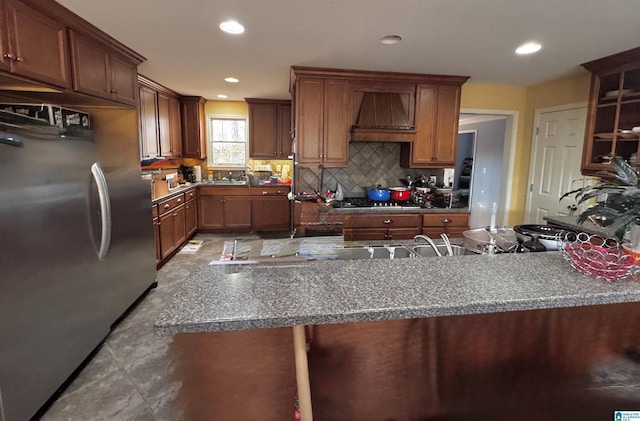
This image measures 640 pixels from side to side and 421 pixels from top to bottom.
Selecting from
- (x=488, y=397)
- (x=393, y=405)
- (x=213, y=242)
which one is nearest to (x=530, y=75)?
(x=488, y=397)

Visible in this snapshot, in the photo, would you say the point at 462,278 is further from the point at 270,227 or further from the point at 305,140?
the point at 270,227

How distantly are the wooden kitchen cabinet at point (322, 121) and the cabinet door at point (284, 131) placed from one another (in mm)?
2141

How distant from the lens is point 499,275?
47.9 inches

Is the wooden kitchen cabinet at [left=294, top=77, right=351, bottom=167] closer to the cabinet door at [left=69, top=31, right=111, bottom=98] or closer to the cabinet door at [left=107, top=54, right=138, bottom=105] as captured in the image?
the cabinet door at [left=107, top=54, right=138, bottom=105]

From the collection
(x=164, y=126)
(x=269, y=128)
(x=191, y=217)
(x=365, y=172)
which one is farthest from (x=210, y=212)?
(x=365, y=172)

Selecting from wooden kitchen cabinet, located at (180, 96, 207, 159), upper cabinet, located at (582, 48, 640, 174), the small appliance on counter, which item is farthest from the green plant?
the small appliance on counter

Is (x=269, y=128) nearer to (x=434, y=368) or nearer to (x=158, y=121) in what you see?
(x=158, y=121)

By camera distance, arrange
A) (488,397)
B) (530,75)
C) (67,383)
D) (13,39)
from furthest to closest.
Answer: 1. (530,75)
2. (67,383)
3. (13,39)
4. (488,397)

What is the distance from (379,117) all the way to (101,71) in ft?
8.21

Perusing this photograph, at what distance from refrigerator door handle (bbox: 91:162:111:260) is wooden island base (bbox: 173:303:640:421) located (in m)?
1.51

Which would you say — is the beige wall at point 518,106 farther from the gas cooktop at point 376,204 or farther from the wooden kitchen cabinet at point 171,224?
the wooden kitchen cabinet at point 171,224

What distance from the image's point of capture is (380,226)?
3.66m

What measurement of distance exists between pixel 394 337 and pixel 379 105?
2.95 m

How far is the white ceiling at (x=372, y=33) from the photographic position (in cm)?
195
